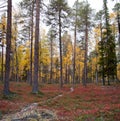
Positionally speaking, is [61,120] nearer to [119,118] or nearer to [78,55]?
[119,118]

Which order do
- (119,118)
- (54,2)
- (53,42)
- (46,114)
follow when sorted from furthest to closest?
(53,42) < (54,2) < (46,114) < (119,118)

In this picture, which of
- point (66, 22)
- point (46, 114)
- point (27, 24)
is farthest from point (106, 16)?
point (46, 114)

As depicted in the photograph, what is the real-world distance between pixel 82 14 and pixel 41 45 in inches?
573

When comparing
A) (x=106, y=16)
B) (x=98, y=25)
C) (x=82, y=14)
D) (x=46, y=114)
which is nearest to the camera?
(x=46, y=114)

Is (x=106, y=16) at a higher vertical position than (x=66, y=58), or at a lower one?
higher

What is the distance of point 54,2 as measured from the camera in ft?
119

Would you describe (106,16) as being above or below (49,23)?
above

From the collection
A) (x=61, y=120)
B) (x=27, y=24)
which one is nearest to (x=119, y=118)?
(x=61, y=120)

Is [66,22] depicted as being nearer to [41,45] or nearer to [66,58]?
[41,45]

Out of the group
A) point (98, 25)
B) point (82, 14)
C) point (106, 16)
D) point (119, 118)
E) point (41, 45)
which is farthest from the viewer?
point (41, 45)

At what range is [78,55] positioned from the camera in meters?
66.9

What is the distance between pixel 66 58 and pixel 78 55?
3.66 m

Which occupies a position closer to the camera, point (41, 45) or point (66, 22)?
point (66, 22)

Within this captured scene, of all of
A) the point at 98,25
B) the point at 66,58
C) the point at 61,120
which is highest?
the point at 98,25
